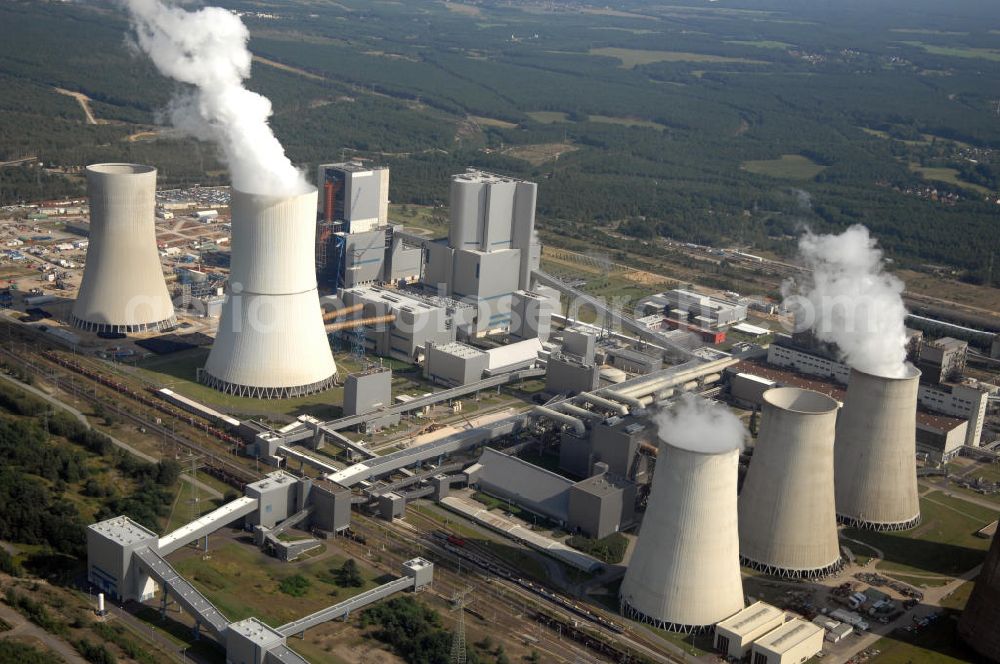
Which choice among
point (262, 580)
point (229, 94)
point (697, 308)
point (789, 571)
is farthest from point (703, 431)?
point (697, 308)

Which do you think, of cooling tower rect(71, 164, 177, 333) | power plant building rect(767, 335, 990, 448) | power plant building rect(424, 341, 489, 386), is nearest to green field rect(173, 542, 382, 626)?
power plant building rect(424, 341, 489, 386)

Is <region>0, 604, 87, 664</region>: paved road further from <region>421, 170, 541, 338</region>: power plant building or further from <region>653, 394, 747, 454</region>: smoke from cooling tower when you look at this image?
<region>421, 170, 541, 338</region>: power plant building

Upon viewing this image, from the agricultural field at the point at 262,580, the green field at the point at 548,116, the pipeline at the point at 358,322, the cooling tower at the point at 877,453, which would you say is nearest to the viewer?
the agricultural field at the point at 262,580

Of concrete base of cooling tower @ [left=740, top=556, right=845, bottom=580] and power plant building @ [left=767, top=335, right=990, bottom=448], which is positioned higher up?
power plant building @ [left=767, top=335, right=990, bottom=448]

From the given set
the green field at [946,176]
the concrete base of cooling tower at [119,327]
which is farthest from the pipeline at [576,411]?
the green field at [946,176]

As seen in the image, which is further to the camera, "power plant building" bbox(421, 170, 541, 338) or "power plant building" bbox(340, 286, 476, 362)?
"power plant building" bbox(421, 170, 541, 338)

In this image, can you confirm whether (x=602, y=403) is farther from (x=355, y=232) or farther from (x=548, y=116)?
(x=548, y=116)

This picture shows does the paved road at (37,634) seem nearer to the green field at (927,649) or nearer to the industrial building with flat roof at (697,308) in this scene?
the green field at (927,649)
